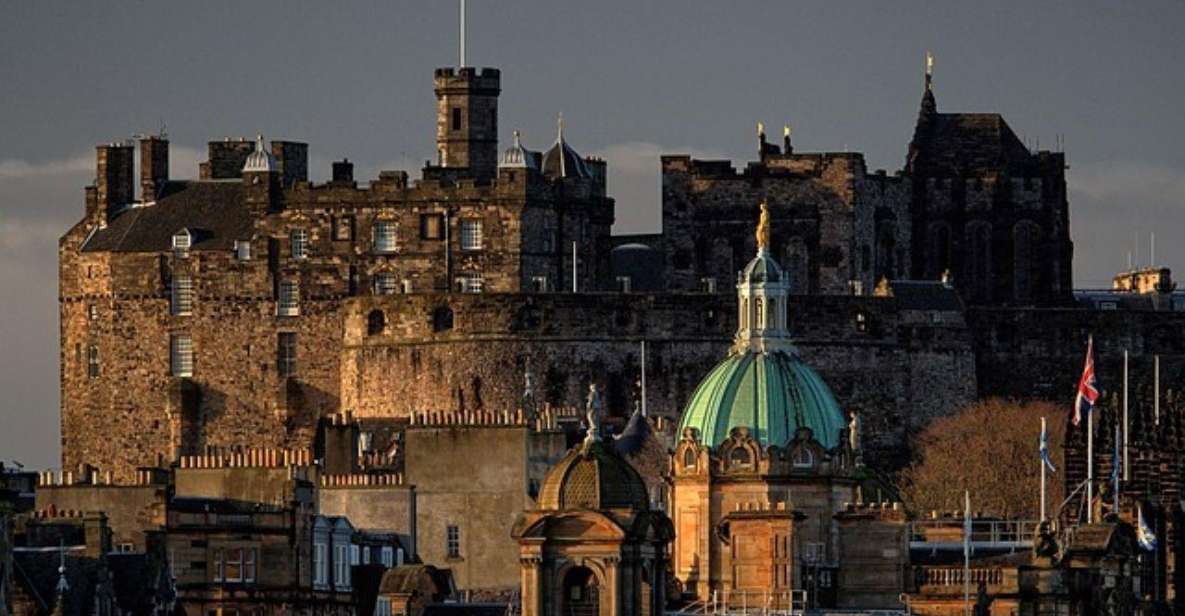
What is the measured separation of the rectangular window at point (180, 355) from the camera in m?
192

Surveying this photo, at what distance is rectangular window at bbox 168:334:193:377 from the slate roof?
2.74 metres

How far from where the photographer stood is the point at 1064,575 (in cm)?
11000

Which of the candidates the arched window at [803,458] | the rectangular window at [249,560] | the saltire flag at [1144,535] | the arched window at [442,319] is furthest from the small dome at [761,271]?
the arched window at [442,319]

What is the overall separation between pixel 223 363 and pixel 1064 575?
83.7m

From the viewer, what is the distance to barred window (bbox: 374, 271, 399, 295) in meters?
190

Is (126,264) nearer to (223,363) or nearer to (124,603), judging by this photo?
(223,363)

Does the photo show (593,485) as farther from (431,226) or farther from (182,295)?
(182,295)

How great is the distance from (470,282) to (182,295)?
29.2 ft

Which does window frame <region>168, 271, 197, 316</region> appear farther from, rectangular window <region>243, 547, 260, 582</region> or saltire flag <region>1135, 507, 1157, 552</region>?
saltire flag <region>1135, 507, 1157, 552</region>

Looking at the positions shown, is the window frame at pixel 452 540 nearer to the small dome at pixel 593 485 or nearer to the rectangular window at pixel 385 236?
the small dome at pixel 593 485

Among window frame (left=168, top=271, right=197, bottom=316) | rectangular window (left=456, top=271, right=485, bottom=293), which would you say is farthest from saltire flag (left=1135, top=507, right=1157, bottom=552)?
window frame (left=168, top=271, right=197, bottom=316)

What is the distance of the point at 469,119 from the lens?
193375mm

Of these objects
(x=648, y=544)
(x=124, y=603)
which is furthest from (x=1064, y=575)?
(x=124, y=603)

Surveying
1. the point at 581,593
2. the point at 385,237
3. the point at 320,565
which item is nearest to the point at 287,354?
the point at 385,237
